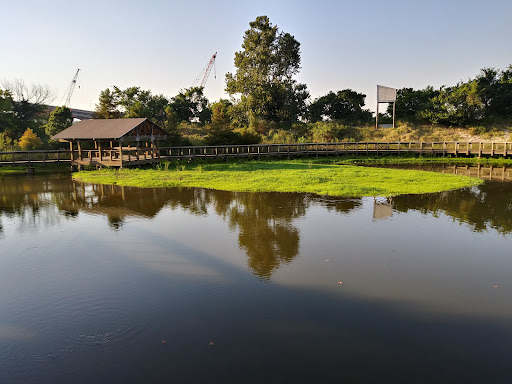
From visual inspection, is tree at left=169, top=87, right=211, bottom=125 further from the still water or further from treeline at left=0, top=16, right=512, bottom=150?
the still water

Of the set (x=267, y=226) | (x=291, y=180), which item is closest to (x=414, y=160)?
(x=291, y=180)

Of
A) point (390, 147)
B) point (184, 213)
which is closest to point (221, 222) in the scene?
point (184, 213)

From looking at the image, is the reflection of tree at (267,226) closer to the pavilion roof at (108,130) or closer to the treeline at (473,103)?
the pavilion roof at (108,130)

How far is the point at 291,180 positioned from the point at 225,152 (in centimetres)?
1597

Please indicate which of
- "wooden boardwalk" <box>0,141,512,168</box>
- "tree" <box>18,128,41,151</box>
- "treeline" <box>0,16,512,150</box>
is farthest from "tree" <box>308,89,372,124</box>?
"tree" <box>18,128,41,151</box>

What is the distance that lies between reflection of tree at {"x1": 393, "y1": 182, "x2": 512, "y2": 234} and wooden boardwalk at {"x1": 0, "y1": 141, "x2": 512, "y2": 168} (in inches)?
771

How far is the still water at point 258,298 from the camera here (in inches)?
250

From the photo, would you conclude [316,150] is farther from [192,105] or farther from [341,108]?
[192,105]

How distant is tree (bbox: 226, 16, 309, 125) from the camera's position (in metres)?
56.9

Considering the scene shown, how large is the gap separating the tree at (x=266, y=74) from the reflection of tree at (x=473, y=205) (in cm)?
3808

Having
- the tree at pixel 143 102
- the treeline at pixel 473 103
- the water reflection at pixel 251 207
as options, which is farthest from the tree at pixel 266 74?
the water reflection at pixel 251 207

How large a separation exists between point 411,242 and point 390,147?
111ft

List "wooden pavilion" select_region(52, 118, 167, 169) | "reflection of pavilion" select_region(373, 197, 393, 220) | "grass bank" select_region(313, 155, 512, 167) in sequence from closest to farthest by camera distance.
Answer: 1. "reflection of pavilion" select_region(373, 197, 393, 220)
2. "wooden pavilion" select_region(52, 118, 167, 169)
3. "grass bank" select_region(313, 155, 512, 167)

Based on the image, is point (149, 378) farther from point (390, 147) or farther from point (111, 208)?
point (390, 147)
